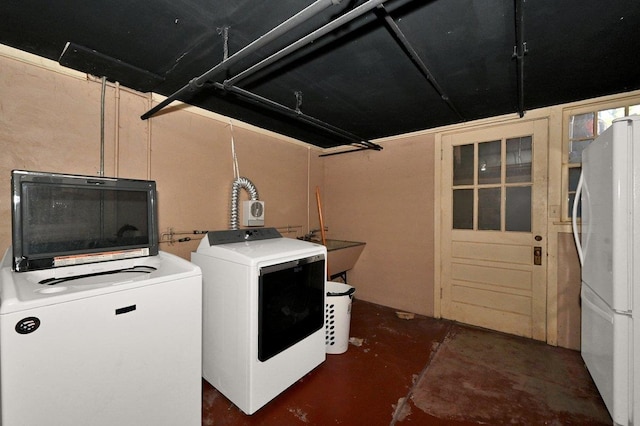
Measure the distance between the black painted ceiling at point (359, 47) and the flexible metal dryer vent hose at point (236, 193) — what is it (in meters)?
0.76

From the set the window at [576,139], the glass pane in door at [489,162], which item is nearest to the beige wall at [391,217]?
the glass pane in door at [489,162]

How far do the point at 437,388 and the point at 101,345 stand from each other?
7.09 ft

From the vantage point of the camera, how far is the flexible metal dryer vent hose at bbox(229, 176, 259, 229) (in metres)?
2.70

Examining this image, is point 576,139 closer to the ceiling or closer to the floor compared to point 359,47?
closer to the floor

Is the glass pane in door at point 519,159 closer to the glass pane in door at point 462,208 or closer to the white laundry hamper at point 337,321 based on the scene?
the glass pane in door at point 462,208

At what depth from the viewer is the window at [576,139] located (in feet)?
7.74

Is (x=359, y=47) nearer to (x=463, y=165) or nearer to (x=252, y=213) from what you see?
(x=252, y=213)

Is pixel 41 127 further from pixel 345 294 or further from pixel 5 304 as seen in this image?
pixel 345 294

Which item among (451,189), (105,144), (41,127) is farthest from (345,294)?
(41,127)

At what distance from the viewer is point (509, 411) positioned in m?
1.76

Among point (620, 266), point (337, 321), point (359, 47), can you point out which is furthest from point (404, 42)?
point (337, 321)

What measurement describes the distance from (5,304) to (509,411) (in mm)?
2742

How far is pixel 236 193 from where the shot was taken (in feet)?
8.96

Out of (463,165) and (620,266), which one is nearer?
(620,266)
